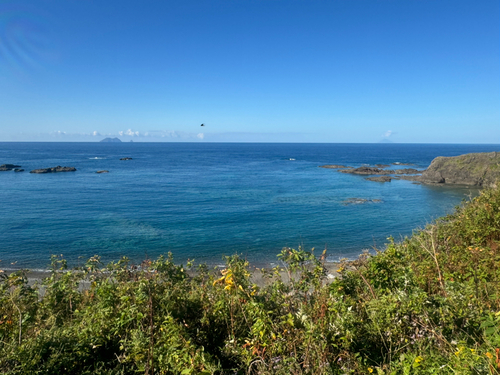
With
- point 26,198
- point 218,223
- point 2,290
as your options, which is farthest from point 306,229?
point 26,198

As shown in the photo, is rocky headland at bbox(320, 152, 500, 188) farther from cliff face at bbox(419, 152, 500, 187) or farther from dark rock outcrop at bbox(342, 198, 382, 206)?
dark rock outcrop at bbox(342, 198, 382, 206)

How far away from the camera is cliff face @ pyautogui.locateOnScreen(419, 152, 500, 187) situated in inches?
1944

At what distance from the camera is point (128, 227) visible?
91.8 ft

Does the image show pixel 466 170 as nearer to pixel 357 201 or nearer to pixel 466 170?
pixel 466 170

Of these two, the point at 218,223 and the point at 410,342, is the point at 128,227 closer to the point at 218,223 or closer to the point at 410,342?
the point at 218,223

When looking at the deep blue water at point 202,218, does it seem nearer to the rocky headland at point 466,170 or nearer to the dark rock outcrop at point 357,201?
the dark rock outcrop at point 357,201

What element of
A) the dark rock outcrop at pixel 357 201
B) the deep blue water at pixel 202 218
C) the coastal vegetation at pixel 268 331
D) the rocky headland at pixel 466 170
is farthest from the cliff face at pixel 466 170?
the coastal vegetation at pixel 268 331

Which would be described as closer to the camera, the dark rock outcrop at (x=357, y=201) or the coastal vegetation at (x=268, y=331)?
the coastal vegetation at (x=268, y=331)

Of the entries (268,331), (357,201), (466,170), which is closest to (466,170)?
(466,170)

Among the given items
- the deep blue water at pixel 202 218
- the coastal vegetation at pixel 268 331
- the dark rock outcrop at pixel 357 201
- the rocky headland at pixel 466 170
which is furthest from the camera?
the rocky headland at pixel 466 170

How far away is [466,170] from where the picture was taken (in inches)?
2009

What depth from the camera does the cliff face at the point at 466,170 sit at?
49375 mm

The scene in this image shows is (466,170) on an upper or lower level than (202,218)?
upper

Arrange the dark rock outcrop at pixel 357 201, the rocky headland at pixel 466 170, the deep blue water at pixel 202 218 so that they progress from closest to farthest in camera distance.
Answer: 1. the deep blue water at pixel 202 218
2. the dark rock outcrop at pixel 357 201
3. the rocky headland at pixel 466 170
